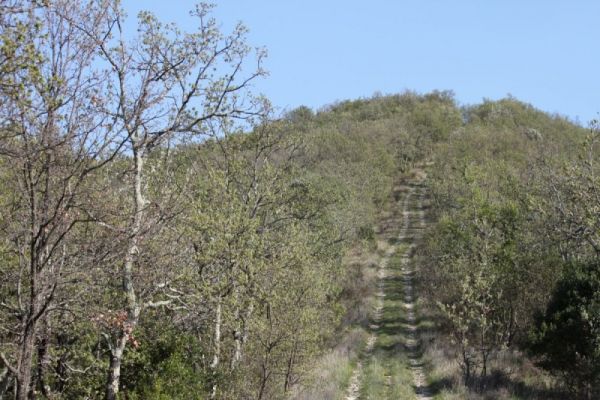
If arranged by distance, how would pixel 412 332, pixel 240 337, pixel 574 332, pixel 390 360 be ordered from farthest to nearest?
pixel 412 332 < pixel 390 360 < pixel 574 332 < pixel 240 337

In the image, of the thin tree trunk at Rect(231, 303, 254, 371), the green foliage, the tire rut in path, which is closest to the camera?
the thin tree trunk at Rect(231, 303, 254, 371)

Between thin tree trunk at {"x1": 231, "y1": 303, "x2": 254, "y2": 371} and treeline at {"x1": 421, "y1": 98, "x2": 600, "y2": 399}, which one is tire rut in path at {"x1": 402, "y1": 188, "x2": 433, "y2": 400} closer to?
treeline at {"x1": 421, "y1": 98, "x2": 600, "y2": 399}

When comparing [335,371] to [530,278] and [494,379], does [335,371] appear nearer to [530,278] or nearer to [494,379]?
[494,379]

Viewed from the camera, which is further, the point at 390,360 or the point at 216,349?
the point at 390,360

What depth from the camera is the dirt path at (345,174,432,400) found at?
76.2 ft

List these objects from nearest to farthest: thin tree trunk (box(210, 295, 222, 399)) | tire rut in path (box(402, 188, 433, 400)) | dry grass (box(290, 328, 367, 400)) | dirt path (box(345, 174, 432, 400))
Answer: thin tree trunk (box(210, 295, 222, 399)), dry grass (box(290, 328, 367, 400)), dirt path (box(345, 174, 432, 400)), tire rut in path (box(402, 188, 433, 400))

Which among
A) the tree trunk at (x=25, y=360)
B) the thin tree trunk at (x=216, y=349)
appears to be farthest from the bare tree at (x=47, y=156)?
the thin tree trunk at (x=216, y=349)

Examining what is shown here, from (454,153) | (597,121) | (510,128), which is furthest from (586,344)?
(510,128)

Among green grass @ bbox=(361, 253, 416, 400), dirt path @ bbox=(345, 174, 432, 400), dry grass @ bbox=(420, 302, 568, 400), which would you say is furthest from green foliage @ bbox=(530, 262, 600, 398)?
green grass @ bbox=(361, 253, 416, 400)

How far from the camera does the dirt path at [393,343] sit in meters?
A: 23.2

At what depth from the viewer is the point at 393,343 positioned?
32.0m

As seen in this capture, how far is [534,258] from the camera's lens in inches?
1102

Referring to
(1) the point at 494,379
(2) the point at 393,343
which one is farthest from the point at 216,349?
(2) the point at 393,343

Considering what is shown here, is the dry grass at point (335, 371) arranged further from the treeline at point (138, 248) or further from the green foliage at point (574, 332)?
the green foliage at point (574, 332)
